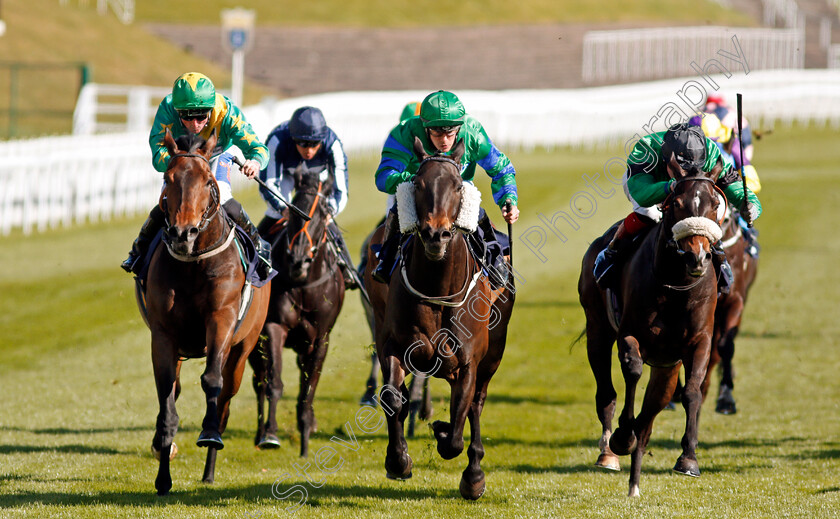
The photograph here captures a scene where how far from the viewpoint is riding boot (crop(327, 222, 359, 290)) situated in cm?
893

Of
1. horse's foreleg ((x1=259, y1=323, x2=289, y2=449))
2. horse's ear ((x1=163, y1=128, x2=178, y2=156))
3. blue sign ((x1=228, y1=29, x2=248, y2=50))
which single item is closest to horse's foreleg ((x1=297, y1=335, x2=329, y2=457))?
horse's foreleg ((x1=259, y1=323, x2=289, y2=449))

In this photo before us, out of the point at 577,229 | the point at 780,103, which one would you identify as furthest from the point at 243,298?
the point at 780,103

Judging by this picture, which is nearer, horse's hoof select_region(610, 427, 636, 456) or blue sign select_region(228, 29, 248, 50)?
horse's hoof select_region(610, 427, 636, 456)

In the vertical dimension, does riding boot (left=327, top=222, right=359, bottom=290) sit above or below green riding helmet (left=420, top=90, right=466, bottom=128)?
below

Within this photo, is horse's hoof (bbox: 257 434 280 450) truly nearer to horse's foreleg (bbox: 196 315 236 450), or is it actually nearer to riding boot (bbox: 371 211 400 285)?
horse's foreleg (bbox: 196 315 236 450)

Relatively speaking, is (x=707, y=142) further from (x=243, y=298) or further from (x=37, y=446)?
(x=37, y=446)

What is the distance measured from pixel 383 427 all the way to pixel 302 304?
4.96 feet

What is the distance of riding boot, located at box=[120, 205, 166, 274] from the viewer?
6.84 metres

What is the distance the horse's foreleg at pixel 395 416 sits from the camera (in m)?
6.20

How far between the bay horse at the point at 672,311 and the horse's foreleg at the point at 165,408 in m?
2.76

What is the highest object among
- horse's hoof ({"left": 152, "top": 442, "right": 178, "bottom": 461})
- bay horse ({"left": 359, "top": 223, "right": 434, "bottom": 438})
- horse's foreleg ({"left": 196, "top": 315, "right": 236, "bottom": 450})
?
horse's foreleg ({"left": 196, "top": 315, "right": 236, "bottom": 450})

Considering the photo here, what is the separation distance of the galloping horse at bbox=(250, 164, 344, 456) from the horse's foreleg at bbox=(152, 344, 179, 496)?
1.57m

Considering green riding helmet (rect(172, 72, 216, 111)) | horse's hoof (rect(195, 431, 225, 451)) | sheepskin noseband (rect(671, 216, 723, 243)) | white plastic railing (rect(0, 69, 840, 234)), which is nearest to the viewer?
sheepskin noseband (rect(671, 216, 723, 243))

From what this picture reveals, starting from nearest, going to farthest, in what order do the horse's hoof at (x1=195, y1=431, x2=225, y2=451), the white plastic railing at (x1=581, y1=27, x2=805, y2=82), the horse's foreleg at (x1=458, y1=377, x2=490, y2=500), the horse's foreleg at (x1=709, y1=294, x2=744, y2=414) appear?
the horse's hoof at (x1=195, y1=431, x2=225, y2=451), the horse's foreleg at (x1=458, y1=377, x2=490, y2=500), the horse's foreleg at (x1=709, y1=294, x2=744, y2=414), the white plastic railing at (x1=581, y1=27, x2=805, y2=82)
